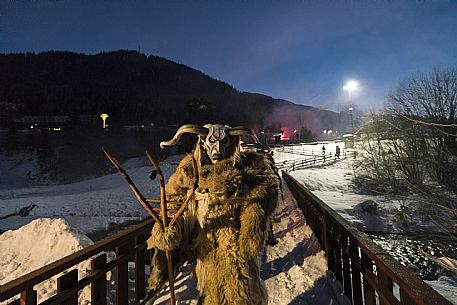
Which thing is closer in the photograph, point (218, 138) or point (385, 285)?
point (385, 285)

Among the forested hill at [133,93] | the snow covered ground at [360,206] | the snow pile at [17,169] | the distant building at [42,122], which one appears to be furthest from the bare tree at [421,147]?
the distant building at [42,122]

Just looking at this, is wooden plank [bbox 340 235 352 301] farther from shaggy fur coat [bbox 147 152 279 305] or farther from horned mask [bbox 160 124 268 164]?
horned mask [bbox 160 124 268 164]

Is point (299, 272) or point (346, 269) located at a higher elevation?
point (346, 269)

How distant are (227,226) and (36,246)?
450 centimetres

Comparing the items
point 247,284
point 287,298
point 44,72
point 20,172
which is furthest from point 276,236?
point 44,72

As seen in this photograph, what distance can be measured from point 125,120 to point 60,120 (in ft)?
35.1

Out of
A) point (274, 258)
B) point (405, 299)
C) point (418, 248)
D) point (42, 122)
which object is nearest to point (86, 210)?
point (274, 258)

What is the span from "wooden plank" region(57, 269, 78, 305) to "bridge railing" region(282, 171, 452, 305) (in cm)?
229

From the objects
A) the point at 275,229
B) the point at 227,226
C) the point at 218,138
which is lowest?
the point at 275,229

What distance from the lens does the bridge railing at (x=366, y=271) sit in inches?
60.5

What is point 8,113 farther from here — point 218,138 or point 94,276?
point 218,138

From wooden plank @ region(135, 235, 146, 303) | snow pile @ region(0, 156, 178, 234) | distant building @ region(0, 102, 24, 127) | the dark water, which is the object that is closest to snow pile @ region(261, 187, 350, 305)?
wooden plank @ region(135, 235, 146, 303)

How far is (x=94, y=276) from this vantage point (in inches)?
84.7

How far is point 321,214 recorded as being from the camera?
4.47 m
